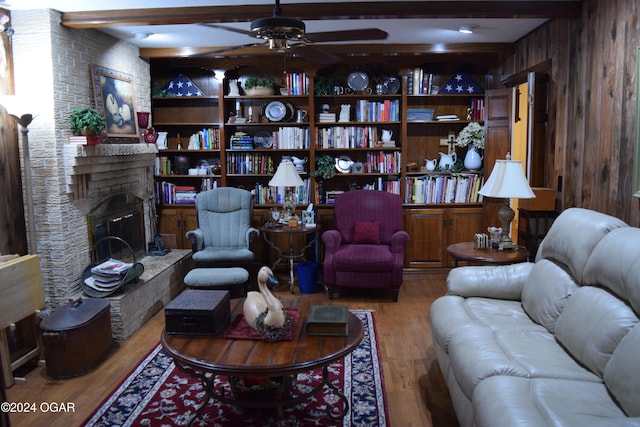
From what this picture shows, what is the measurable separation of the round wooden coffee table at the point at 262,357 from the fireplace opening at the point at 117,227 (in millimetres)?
1767

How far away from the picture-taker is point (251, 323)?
271cm

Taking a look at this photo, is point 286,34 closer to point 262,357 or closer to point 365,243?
point 262,357

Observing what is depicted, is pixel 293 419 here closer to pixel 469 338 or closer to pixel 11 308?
pixel 469 338

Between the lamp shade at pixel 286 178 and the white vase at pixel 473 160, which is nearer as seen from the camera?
the lamp shade at pixel 286 178

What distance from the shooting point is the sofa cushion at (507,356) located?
7.57 ft

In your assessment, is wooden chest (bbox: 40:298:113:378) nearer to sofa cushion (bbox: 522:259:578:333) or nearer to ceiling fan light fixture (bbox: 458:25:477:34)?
sofa cushion (bbox: 522:259:578:333)

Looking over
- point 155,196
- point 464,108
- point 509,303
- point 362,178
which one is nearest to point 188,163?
point 155,196

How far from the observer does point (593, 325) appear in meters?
2.36

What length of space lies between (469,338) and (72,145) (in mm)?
3170

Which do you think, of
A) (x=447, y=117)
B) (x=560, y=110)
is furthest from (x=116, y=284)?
(x=447, y=117)

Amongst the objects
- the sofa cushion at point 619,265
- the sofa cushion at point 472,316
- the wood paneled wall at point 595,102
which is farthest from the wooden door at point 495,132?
the sofa cushion at point 619,265

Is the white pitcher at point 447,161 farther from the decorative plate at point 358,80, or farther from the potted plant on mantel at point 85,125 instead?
the potted plant on mantel at point 85,125

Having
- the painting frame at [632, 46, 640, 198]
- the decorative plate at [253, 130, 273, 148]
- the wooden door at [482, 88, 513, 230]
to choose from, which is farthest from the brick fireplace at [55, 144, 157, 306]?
the painting frame at [632, 46, 640, 198]

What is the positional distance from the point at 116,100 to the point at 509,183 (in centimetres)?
354
